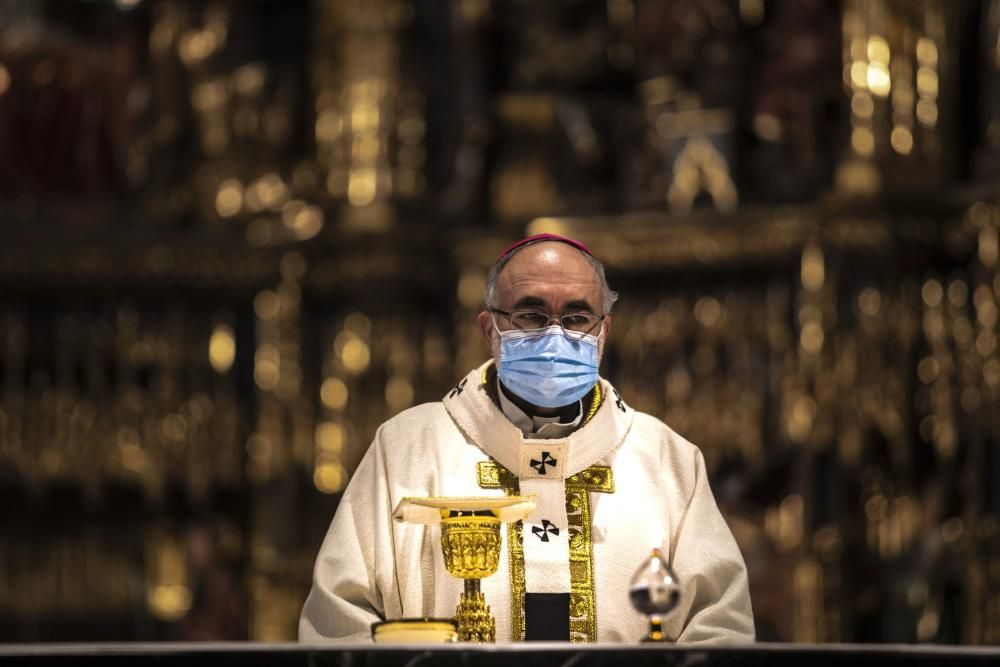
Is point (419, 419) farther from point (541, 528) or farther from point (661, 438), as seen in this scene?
point (661, 438)

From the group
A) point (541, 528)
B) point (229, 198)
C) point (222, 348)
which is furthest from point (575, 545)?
point (229, 198)

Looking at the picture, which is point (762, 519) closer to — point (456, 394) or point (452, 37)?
point (452, 37)

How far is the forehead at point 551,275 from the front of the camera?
5.11 metres

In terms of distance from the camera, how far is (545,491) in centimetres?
521

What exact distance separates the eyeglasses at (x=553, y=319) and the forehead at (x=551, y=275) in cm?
4

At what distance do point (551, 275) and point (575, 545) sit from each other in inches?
25.8

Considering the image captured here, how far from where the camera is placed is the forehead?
511cm

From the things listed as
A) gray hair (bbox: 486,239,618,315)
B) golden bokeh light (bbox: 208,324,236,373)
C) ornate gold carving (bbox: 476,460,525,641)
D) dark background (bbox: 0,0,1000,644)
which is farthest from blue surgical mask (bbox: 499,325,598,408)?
golden bokeh light (bbox: 208,324,236,373)

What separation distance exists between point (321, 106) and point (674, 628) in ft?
18.2

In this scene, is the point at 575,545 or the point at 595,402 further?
the point at 595,402

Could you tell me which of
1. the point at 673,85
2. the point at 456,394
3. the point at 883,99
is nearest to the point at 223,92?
the point at 673,85

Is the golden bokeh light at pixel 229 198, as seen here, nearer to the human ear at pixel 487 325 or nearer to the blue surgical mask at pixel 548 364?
the human ear at pixel 487 325

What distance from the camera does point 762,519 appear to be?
29.1 ft

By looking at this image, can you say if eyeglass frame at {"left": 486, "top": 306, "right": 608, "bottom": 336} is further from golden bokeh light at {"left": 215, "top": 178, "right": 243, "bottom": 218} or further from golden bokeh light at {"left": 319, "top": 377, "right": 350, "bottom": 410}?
golden bokeh light at {"left": 215, "top": 178, "right": 243, "bottom": 218}
